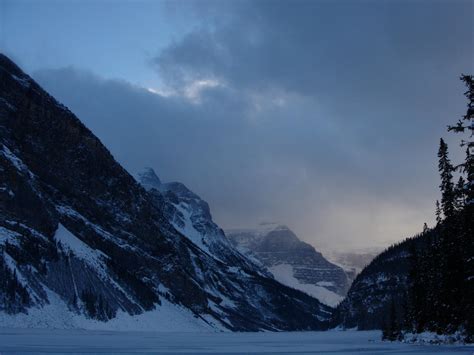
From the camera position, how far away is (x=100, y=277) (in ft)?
582

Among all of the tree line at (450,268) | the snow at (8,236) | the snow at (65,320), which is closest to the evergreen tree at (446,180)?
the tree line at (450,268)

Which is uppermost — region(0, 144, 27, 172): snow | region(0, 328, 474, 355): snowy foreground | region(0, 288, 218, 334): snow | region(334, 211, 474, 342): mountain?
region(0, 144, 27, 172): snow

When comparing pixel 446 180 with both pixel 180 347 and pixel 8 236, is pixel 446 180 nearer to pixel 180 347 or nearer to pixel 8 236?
pixel 180 347

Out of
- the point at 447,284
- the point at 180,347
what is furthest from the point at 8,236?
the point at 447,284

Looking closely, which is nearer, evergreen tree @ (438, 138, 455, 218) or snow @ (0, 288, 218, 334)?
evergreen tree @ (438, 138, 455, 218)

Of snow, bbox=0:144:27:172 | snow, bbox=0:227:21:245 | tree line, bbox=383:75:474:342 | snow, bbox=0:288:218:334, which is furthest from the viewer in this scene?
snow, bbox=0:144:27:172

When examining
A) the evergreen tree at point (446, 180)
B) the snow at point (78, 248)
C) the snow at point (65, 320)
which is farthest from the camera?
the snow at point (78, 248)

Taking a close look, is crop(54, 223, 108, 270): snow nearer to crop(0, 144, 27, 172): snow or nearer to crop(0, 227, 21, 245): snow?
crop(0, 227, 21, 245): snow

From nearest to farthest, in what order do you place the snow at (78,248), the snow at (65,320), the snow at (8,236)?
the snow at (65,320) < the snow at (8,236) < the snow at (78,248)

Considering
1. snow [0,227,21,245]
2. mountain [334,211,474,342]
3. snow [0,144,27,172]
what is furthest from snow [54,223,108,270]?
mountain [334,211,474,342]

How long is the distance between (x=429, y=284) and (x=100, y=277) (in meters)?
116

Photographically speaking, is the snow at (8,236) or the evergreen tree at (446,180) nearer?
the evergreen tree at (446,180)

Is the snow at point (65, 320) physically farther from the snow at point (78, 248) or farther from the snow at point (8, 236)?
the snow at point (78, 248)

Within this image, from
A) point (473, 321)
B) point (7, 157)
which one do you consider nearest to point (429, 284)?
point (473, 321)
